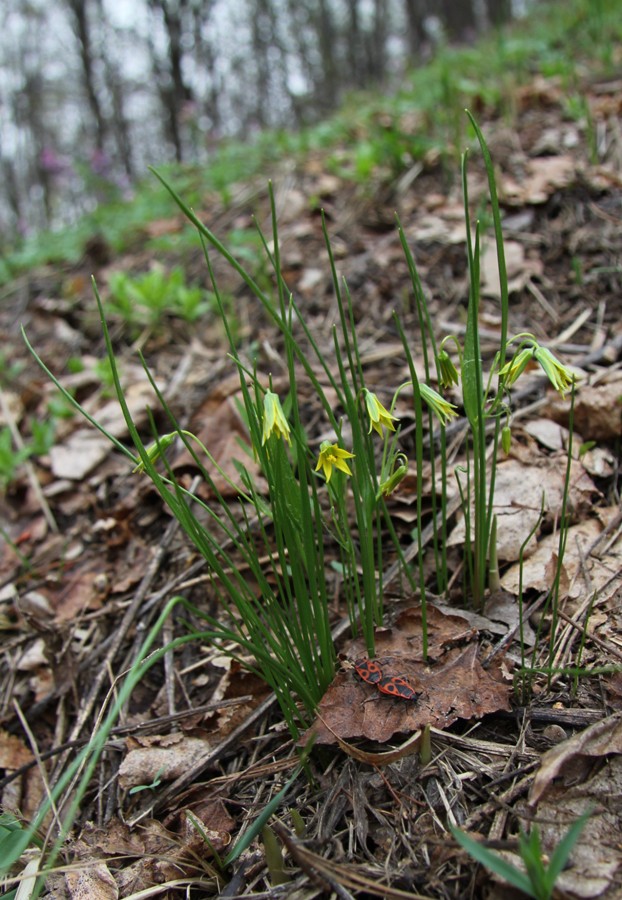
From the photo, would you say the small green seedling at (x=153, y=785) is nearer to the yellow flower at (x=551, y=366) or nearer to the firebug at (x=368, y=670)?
the firebug at (x=368, y=670)

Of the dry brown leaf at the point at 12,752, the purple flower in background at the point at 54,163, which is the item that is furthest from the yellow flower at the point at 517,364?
the purple flower in background at the point at 54,163

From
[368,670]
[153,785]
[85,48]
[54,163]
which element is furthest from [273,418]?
[85,48]

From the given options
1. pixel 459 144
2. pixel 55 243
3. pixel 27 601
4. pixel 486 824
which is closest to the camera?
pixel 486 824

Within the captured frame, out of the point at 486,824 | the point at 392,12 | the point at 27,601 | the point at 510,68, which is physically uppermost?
the point at 392,12

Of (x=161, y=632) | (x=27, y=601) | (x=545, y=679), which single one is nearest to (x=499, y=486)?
(x=545, y=679)

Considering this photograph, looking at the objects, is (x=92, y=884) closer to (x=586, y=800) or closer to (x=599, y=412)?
(x=586, y=800)

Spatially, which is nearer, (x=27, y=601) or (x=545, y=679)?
(x=545, y=679)

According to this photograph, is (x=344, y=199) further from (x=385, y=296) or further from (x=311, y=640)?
(x=311, y=640)
